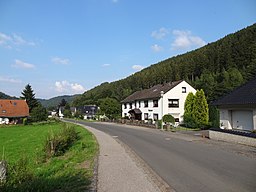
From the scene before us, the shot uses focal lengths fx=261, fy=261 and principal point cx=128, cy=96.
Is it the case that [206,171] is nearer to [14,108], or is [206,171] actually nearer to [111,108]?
[111,108]

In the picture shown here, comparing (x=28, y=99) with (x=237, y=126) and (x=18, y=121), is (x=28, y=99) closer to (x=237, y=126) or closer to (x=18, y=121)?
(x=18, y=121)

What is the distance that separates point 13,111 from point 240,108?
176 ft

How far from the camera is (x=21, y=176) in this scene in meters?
7.39

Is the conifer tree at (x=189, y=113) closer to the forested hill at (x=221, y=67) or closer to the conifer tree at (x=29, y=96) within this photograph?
the forested hill at (x=221, y=67)

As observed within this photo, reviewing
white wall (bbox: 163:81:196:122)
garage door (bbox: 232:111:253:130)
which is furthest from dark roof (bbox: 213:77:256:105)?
white wall (bbox: 163:81:196:122)

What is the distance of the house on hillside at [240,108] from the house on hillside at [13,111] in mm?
48302

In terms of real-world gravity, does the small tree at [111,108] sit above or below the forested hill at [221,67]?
below

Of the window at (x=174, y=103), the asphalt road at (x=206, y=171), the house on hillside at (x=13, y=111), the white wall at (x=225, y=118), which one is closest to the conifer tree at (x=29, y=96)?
the house on hillside at (x=13, y=111)

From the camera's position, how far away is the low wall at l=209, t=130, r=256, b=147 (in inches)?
630

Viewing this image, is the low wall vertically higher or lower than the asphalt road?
higher

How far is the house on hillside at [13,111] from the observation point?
58638 mm

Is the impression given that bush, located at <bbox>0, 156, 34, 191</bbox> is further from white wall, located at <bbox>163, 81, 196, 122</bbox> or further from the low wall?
white wall, located at <bbox>163, 81, 196, 122</bbox>

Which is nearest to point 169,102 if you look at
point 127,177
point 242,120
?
point 242,120

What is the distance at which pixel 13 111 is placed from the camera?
2406 inches
